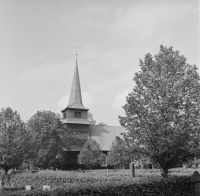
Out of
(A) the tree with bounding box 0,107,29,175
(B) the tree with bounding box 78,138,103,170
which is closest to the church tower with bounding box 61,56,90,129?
(B) the tree with bounding box 78,138,103,170

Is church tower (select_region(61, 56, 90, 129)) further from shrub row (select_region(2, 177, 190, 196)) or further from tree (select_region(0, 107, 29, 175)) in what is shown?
shrub row (select_region(2, 177, 190, 196))

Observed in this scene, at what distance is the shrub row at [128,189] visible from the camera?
409 inches

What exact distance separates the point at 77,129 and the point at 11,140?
25.5 meters

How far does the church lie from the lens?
53703 mm

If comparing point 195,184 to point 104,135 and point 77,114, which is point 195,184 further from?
point 104,135

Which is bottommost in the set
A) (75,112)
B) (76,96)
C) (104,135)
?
(104,135)

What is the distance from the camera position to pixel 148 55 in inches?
675

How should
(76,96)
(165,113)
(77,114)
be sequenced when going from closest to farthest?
(165,113), (77,114), (76,96)

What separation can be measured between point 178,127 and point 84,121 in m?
43.3

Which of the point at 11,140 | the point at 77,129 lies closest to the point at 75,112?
the point at 77,129

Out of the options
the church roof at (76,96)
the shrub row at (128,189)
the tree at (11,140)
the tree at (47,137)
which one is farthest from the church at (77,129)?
the shrub row at (128,189)

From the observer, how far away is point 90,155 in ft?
157

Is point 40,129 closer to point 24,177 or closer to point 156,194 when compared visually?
point 24,177

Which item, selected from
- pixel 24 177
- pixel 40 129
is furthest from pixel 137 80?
pixel 40 129
